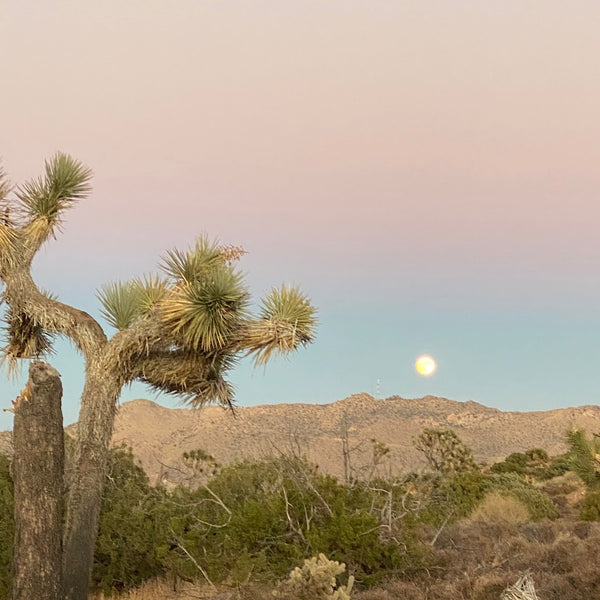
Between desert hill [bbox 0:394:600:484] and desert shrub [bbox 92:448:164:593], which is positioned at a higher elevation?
desert hill [bbox 0:394:600:484]

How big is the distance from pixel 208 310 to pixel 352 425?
6591cm

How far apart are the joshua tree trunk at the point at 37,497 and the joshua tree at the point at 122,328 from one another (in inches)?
41.3

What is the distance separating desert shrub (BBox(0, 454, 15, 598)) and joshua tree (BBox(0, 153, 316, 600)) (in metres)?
2.59

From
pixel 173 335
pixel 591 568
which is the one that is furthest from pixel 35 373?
pixel 591 568

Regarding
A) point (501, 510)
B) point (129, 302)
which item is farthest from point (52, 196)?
point (501, 510)

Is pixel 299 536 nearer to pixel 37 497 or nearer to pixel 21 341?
pixel 37 497

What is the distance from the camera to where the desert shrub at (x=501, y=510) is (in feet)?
64.3

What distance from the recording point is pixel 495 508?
66.7 feet

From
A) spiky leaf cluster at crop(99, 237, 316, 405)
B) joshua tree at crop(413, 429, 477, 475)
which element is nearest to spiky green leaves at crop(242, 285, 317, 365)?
spiky leaf cluster at crop(99, 237, 316, 405)

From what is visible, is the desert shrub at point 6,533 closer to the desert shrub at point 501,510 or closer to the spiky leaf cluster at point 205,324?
the spiky leaf cluster at point 205,324

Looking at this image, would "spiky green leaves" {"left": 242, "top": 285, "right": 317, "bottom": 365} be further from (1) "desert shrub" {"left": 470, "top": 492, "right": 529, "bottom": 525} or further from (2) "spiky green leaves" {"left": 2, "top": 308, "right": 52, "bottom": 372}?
(1) "desert shrub" {"left": 470, "top": 492, "right": 529, "bottom": 525}

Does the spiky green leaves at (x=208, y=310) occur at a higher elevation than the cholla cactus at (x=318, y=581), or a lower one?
higher

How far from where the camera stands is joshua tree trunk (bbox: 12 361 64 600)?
9.34 meters

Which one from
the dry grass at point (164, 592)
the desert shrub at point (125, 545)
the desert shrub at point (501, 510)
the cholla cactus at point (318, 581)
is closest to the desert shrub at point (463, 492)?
the desert shrub at point (501, 510)
